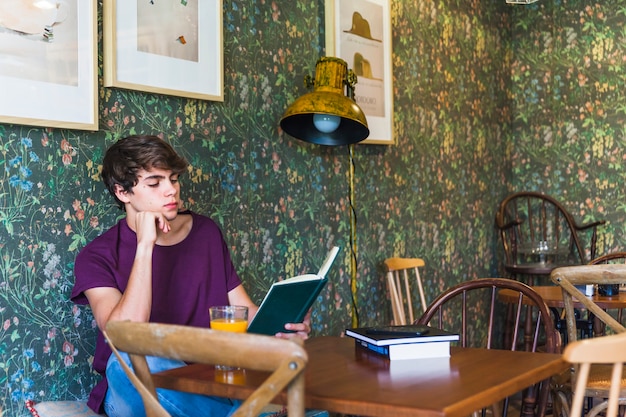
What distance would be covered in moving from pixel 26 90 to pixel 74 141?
0.75ft

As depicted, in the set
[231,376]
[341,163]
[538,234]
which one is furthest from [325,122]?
[538,234]

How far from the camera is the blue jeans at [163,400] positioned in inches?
79.7

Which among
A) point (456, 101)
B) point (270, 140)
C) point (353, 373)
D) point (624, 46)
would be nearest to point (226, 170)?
point (270, 140)

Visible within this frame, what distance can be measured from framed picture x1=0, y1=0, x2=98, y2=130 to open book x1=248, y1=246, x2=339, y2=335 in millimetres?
939

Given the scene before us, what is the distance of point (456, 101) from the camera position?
4.98 meters

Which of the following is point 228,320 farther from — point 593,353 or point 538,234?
point 538,234

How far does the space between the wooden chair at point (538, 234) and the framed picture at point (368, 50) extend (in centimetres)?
157

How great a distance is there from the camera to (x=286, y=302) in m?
2.06

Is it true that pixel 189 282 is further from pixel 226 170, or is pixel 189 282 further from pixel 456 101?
pixel 456 101

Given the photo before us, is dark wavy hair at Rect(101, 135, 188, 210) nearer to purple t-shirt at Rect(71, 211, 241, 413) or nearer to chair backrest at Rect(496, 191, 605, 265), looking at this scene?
purple t-shirt at Rect(71, 211, 241, 413)

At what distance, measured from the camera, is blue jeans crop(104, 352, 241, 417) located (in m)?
2.02

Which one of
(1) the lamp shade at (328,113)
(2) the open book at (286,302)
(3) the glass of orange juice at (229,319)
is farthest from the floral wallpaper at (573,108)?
(3) the glass of orange juice at (229,319)

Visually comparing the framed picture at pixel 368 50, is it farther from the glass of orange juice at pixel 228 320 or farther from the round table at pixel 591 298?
the glass of orange juice at pixel 228 320

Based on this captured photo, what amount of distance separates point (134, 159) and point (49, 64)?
41 cm
